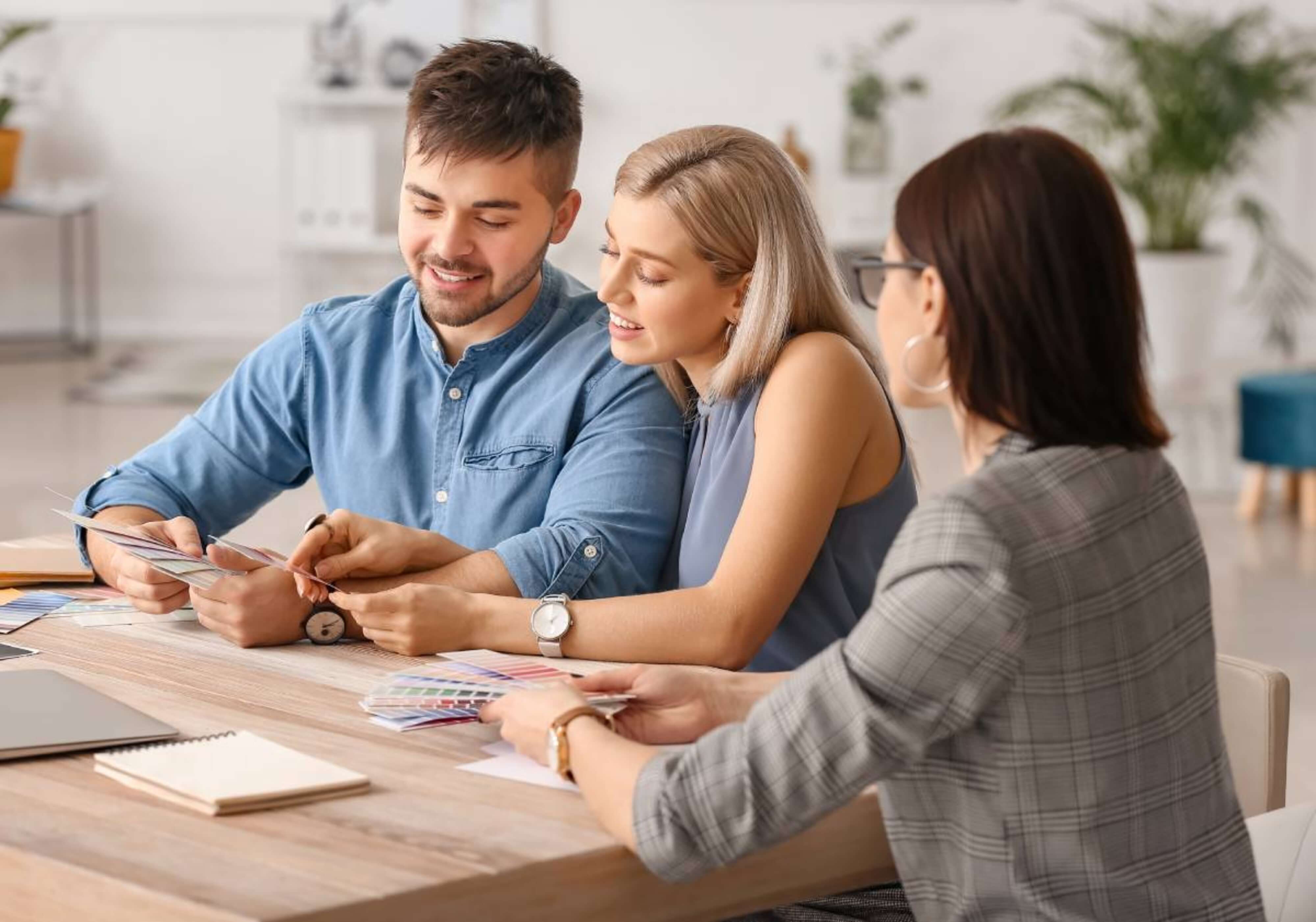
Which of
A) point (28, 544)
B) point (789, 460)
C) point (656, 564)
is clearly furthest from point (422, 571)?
point (28, 544)

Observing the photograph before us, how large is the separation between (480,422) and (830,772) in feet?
3.52

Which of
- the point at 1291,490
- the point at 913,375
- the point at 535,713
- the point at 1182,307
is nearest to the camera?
Result: the point at 913,375

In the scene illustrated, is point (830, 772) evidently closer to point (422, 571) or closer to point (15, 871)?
point (15, 871)

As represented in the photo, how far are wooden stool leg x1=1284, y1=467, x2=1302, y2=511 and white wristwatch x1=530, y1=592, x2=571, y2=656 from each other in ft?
15.3

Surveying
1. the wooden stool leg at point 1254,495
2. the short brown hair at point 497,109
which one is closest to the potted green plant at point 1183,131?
the wooden stool leg at point 1254,495

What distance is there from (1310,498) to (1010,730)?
192 inches

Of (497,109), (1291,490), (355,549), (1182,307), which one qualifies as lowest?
(1291,490)

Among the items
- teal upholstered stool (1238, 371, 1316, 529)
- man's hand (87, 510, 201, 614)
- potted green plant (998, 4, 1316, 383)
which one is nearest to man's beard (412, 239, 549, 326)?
man's hand (87, 510, 201, 614)

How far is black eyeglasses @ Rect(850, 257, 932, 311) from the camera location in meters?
1.36

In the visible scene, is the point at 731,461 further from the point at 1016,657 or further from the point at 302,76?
the point at 302,76

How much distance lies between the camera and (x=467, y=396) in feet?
7.41

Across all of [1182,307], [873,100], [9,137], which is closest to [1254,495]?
[1182,307]

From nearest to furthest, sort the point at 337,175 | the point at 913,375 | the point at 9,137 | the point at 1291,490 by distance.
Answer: the point at 913,375
the point at 1291,490
the point at 9,137
the point at 337,175

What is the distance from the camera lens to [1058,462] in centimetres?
132
